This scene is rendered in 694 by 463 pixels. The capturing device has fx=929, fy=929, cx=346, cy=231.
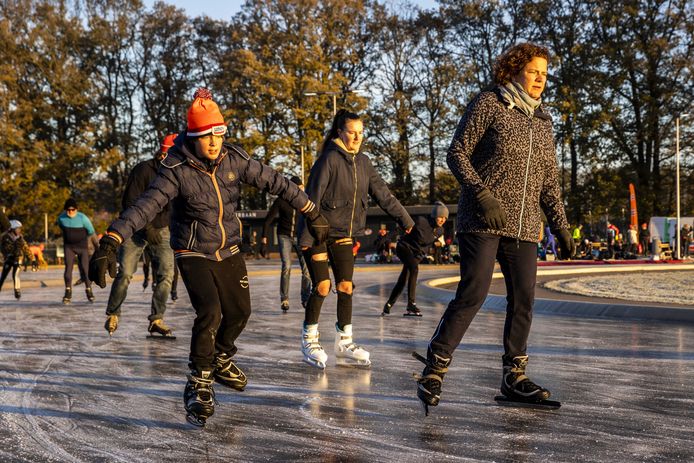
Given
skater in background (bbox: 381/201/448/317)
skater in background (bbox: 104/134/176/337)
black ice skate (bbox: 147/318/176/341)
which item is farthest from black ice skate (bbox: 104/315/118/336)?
skater in background (bbox: 381/201/448/317)

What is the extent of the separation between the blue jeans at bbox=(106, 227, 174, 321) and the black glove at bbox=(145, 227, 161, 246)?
6cm

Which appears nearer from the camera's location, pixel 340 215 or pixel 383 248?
pixel 340 215

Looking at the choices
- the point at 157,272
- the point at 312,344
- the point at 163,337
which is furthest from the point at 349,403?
the point at 157,272

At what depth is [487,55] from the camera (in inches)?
1790

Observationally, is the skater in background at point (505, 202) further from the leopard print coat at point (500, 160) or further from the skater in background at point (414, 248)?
the skater in background at point (414, 248)

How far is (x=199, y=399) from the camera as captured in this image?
15.6ft

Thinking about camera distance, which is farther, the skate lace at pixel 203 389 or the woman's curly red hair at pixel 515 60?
the woman's curly red hair at pixel 515 60

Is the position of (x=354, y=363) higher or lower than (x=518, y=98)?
lower

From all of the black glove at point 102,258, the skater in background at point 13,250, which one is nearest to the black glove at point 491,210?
the black glove at point 102,258

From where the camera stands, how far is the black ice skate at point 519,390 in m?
5.07

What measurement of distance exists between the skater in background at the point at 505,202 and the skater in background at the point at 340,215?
1782 mm

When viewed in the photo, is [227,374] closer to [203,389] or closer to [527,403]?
[203,389]

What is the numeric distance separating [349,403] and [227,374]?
787mm

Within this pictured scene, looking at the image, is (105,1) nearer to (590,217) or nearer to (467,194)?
(590,217)
